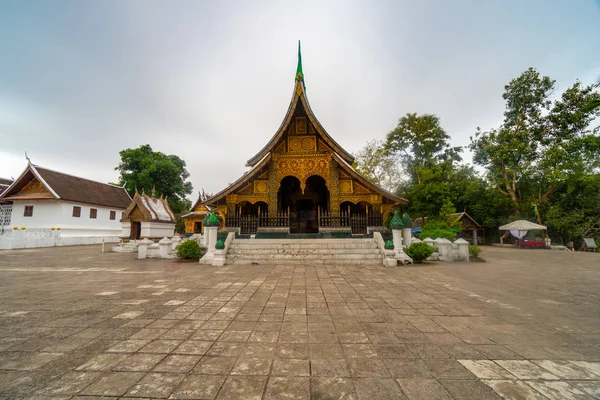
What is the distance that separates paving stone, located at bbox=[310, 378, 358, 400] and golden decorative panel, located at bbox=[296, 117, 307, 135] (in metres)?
13.0

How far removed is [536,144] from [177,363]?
34.6m

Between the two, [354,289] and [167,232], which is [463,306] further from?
→ [167,232]

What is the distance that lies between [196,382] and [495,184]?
113 feet

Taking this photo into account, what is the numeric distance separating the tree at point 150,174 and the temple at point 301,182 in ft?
87.6

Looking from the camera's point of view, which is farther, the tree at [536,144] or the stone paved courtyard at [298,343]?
the tree at [536,144]

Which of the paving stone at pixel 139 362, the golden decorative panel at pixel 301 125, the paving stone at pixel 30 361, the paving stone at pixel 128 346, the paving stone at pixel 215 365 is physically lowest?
the paving stone at pixel 128 346

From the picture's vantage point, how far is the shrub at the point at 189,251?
391 inches

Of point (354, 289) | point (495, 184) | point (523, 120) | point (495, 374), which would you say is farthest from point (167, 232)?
point (523, 120)

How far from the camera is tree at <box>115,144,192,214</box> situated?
34500 mm

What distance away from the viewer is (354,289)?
5.19 metres

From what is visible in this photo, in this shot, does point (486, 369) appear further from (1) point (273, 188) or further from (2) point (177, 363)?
(1) point (273, 188)

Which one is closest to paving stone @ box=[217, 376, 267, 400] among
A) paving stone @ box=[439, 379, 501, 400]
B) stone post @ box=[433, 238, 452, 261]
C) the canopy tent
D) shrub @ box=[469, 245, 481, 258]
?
paving stone @ box=[439, 379, 501, 400]

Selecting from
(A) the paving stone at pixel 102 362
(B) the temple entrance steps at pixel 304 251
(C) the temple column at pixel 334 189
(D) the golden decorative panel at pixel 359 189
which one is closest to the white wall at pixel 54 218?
(B) the temple entrance steps at pixel 304 251

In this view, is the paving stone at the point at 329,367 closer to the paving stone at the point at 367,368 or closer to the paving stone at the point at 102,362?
the paving stone at the point at 367,368
